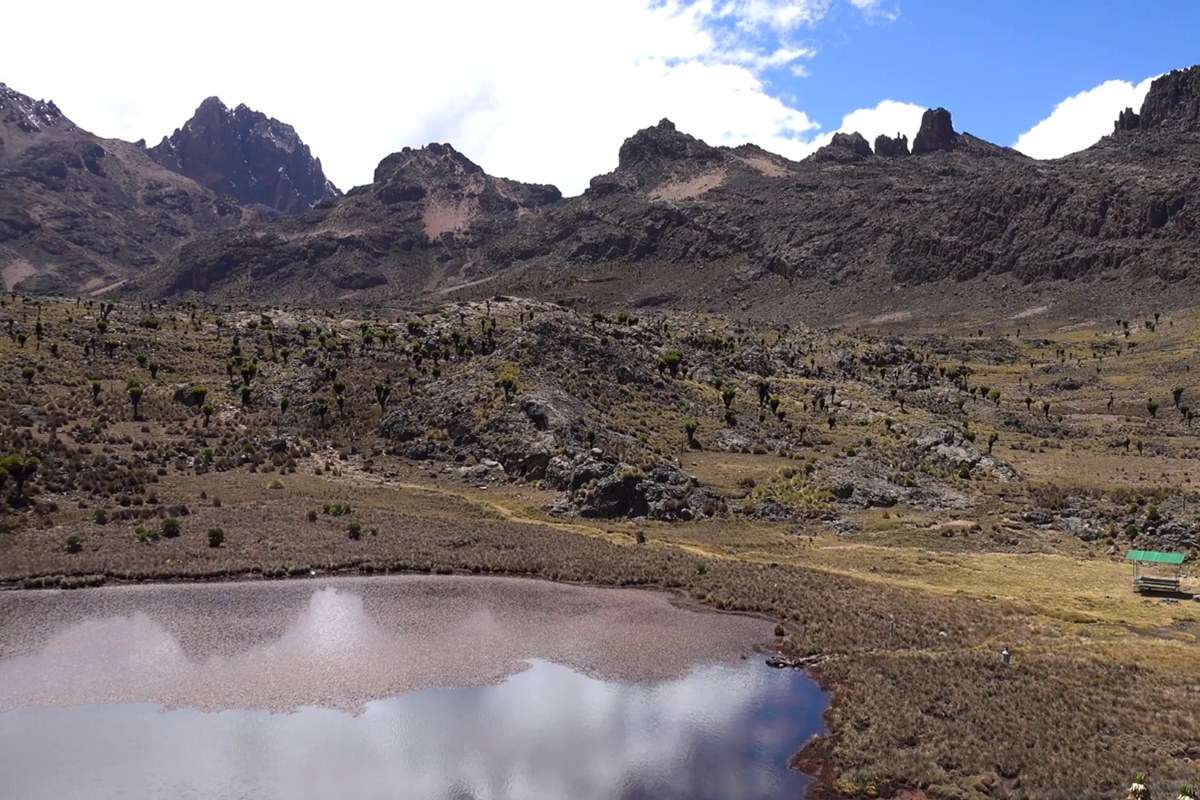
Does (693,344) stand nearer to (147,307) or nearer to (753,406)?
(753,406)

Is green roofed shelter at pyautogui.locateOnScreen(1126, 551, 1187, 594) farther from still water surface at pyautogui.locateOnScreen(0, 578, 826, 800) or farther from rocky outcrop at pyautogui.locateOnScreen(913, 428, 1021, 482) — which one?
rocky outcrop at pyautogui.locateOnScreen(913, 428, 1021, 482)

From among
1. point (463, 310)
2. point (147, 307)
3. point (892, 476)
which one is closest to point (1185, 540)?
point (892, 476)

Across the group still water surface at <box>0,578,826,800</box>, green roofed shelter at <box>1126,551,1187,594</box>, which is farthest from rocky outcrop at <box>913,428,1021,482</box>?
still water surface at <box>0,578,826,800</box>

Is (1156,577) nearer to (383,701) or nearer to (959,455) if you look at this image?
(959,455)

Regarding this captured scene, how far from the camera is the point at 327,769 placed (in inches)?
1253

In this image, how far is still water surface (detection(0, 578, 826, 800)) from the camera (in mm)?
31438

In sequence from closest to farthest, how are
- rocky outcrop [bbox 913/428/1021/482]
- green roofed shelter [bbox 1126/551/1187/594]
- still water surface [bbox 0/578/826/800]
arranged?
1. still water surface [bbox 0/578/826/800]
2. green roofed shelter [bbox 1126/551/1187/594]
3. rocky outcrop [bbox 913/428/1021/482]

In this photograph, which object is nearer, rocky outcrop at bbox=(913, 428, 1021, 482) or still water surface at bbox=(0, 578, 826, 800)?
still water surface at bbox=(0, 578, 826, 800)

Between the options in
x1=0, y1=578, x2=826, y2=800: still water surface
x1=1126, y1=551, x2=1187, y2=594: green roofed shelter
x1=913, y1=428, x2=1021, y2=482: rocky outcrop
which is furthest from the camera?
x1=913, y1=428, x2=1021, y2=482: rocky outcrop

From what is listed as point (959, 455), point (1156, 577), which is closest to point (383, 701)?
point (1156, 577)

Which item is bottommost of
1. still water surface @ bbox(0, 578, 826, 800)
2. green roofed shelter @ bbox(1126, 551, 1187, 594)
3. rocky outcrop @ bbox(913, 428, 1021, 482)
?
still water surface @ bbox(0, 578, 826, 800)

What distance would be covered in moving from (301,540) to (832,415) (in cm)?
9753

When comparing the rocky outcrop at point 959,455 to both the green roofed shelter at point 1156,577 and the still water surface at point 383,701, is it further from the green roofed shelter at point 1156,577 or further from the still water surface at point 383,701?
the still water surface at point 383,701

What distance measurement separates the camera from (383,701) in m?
38.0
